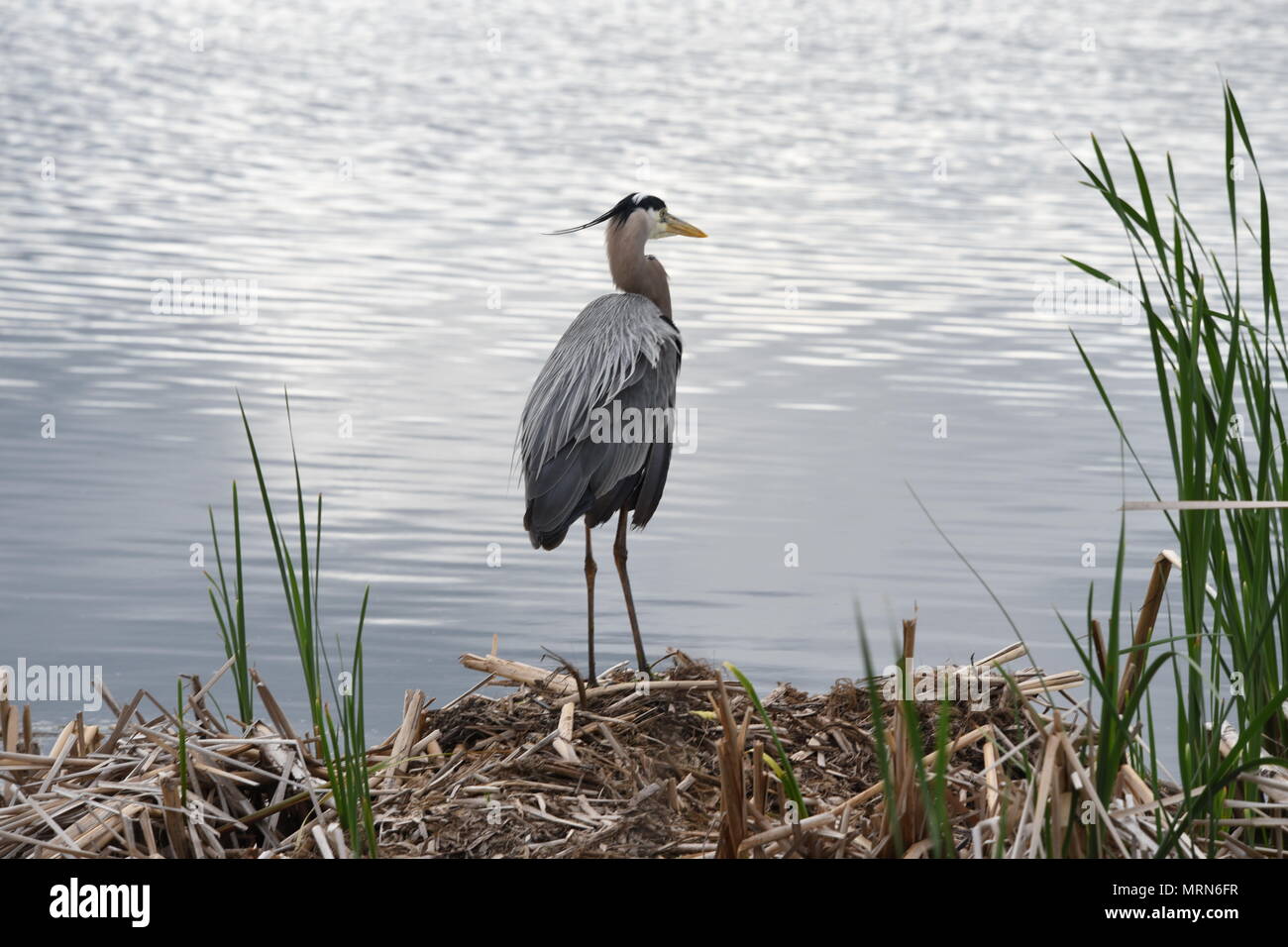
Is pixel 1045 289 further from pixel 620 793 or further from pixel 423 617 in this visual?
pixel 620 793

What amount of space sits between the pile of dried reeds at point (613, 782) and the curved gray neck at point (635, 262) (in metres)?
2.33

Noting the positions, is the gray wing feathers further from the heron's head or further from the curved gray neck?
the heron's head

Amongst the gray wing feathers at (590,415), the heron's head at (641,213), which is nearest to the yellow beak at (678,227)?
the heron's head at (641,213)

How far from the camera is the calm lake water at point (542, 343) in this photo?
268 inches

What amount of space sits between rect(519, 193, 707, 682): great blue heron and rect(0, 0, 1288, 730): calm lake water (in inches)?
39.4

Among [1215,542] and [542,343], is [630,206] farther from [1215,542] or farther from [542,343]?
[542,343]

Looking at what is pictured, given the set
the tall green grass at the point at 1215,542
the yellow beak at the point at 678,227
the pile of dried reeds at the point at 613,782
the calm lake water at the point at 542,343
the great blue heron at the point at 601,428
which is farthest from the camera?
the calm lake water at the point at 542,343

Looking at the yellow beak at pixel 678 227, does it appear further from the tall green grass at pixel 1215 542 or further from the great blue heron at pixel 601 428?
the tall green grass at pixel 1215 542

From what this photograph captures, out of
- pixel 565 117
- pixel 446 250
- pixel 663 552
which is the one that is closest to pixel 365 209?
pixel 446 250

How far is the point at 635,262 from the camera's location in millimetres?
6172

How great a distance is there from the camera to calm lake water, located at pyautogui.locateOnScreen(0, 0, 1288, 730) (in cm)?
681

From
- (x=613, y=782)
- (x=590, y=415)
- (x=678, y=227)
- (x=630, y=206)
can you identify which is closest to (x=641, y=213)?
(x=630, y=206)

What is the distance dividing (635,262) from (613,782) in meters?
3.04
